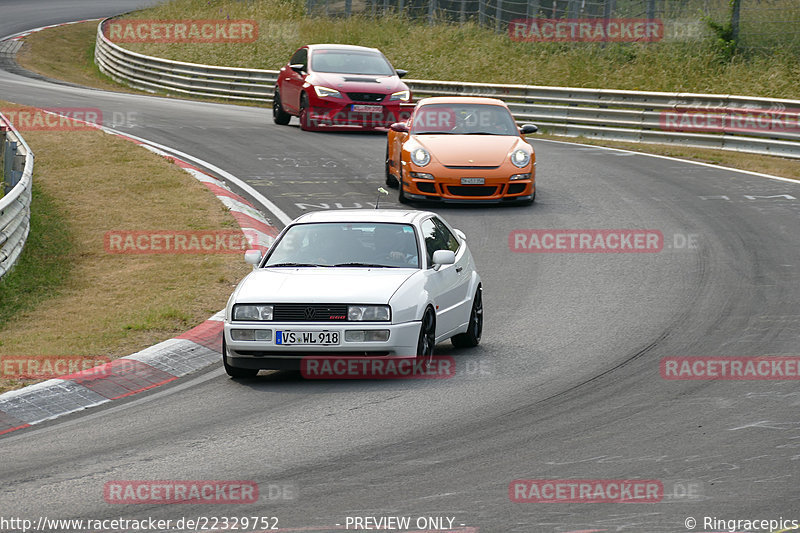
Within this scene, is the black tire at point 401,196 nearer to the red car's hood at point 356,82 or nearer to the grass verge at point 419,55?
the red car's hood at point 356,82

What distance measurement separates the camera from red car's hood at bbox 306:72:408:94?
2564 cm

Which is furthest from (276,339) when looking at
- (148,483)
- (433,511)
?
(433,511)

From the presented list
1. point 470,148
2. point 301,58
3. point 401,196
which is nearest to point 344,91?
point 301,58

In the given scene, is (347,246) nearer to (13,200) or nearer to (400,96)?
(13,200)

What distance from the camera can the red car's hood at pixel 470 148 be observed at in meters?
18.6

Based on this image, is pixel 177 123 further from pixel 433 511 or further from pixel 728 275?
pixel 433 511

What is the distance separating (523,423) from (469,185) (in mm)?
10334

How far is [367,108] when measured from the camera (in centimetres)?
2580

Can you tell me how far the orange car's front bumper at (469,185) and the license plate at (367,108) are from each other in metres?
7.34

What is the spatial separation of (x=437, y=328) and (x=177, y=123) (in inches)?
724

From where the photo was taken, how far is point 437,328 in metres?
10.5

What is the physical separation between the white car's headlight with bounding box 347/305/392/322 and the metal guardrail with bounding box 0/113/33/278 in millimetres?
5583

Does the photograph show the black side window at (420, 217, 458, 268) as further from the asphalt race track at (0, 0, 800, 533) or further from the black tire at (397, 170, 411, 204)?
the black tire at (397, 170, 411, 204)

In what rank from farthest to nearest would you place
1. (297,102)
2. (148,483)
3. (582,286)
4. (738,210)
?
(297,102) < (738,210) < (582,286) < (148,483)
